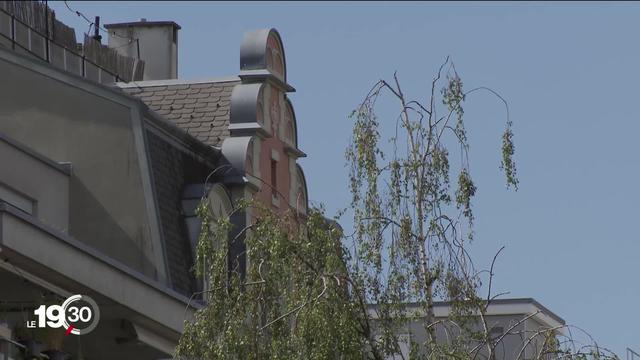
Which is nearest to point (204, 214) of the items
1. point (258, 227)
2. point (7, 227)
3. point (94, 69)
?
point (258, 227)

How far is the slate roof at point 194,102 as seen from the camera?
95.7 ft

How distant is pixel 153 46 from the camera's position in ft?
114

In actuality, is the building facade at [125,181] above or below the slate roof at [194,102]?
below

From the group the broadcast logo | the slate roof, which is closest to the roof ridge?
the slate roof

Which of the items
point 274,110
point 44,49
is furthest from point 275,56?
point 44,49

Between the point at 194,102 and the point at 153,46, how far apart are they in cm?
492

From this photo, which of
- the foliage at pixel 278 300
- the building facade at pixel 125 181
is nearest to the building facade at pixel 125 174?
the building facade at pixel 125 181

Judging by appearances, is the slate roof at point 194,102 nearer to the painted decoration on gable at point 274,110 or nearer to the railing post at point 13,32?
the painted decoration on gable at point 274,110

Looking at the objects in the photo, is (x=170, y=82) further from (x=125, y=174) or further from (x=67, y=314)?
(x=67, y=314)

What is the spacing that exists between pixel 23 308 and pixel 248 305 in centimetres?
262

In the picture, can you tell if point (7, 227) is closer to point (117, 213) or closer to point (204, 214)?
point (204, 214)

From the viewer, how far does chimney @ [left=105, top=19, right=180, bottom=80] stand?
1356 inches

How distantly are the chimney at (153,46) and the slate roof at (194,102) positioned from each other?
327cm

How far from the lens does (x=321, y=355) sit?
57.2 feet
